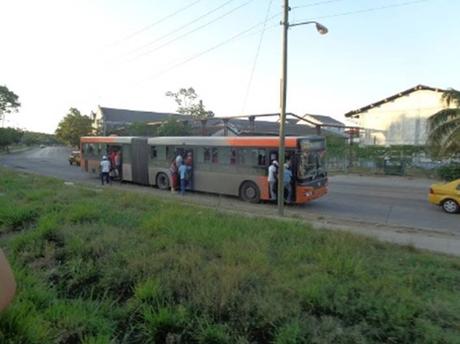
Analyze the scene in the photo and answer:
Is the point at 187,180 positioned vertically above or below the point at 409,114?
below

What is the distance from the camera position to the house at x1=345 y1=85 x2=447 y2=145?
40.5 metres

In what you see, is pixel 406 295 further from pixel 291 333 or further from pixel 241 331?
pixel 241 331

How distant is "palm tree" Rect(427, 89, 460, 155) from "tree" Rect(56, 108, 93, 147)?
58.7 m

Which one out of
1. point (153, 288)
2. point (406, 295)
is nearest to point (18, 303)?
point (153, 288)

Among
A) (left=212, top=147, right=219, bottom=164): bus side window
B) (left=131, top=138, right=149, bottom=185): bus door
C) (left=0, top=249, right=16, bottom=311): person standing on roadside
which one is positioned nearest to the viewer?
(left=0, top=249, right=16, bottom=311): person standing on roadside

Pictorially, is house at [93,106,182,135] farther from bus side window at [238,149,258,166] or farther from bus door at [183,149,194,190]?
bus side window at [238,149,258,166]

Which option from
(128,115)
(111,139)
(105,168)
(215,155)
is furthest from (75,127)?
(215,155)

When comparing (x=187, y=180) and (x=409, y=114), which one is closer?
(x=187, y=180)

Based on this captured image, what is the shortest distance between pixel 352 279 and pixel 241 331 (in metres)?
1.89

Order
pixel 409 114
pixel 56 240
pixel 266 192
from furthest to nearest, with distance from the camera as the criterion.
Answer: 1. pixel 409 114
2. pixel 266 192
3. pixel 56 240

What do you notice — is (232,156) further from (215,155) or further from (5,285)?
(5,285)

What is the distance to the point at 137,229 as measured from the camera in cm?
787

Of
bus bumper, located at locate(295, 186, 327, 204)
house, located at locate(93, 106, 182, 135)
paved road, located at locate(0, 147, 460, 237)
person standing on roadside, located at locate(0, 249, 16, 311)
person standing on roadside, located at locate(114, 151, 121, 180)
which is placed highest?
house, located at locate(93, 106, 182, 135)

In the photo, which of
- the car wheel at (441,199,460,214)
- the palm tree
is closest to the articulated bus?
the car wheel at (441,199,460,214)
